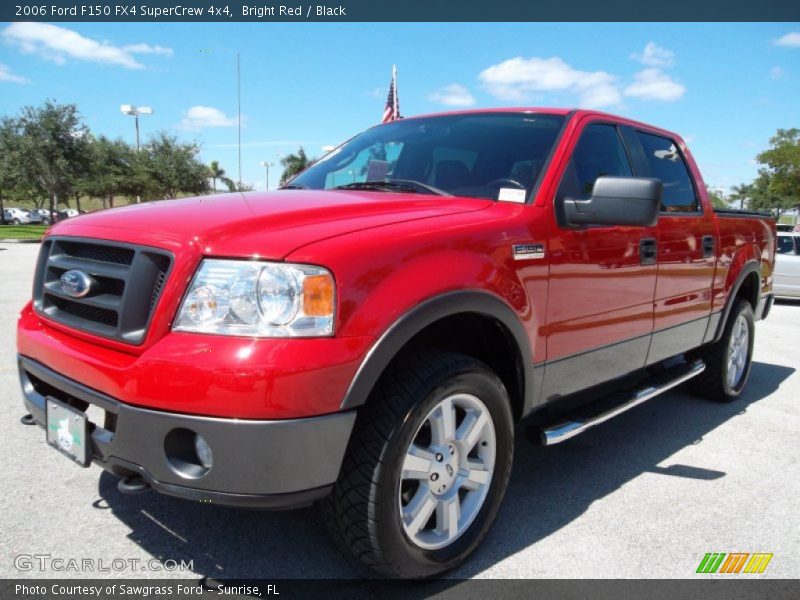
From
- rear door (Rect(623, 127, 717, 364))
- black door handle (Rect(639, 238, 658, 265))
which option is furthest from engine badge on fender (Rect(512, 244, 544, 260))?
rear door (Rect(623, 127, 717, 364))

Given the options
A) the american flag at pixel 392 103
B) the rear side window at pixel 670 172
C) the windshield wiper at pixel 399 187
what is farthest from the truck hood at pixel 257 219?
the american flag at pixel 392 103

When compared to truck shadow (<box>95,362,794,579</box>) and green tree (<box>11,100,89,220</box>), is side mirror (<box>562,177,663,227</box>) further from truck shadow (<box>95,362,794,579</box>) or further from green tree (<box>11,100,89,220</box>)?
green tree (<box>11,100,89,220</box>)

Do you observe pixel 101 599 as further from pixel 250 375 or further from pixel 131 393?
pixel 250 375

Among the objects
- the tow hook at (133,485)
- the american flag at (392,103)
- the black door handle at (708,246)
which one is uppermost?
the american flag at (392,103)

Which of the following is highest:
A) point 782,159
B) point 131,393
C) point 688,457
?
point 782,159

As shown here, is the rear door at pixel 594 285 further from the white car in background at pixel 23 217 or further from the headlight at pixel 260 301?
the white car in background at pixel 23 217

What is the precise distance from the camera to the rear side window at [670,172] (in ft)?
12.5

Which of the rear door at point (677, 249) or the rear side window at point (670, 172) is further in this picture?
the rear side window at point (670, 172)

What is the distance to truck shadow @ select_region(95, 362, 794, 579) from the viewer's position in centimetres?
241

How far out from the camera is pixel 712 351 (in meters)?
4.66

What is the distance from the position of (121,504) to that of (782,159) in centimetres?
4250

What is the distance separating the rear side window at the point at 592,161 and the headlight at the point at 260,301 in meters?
1.46

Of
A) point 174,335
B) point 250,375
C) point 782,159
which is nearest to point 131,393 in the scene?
point 174,335

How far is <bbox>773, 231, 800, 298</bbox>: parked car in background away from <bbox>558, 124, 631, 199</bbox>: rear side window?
1081 cm
